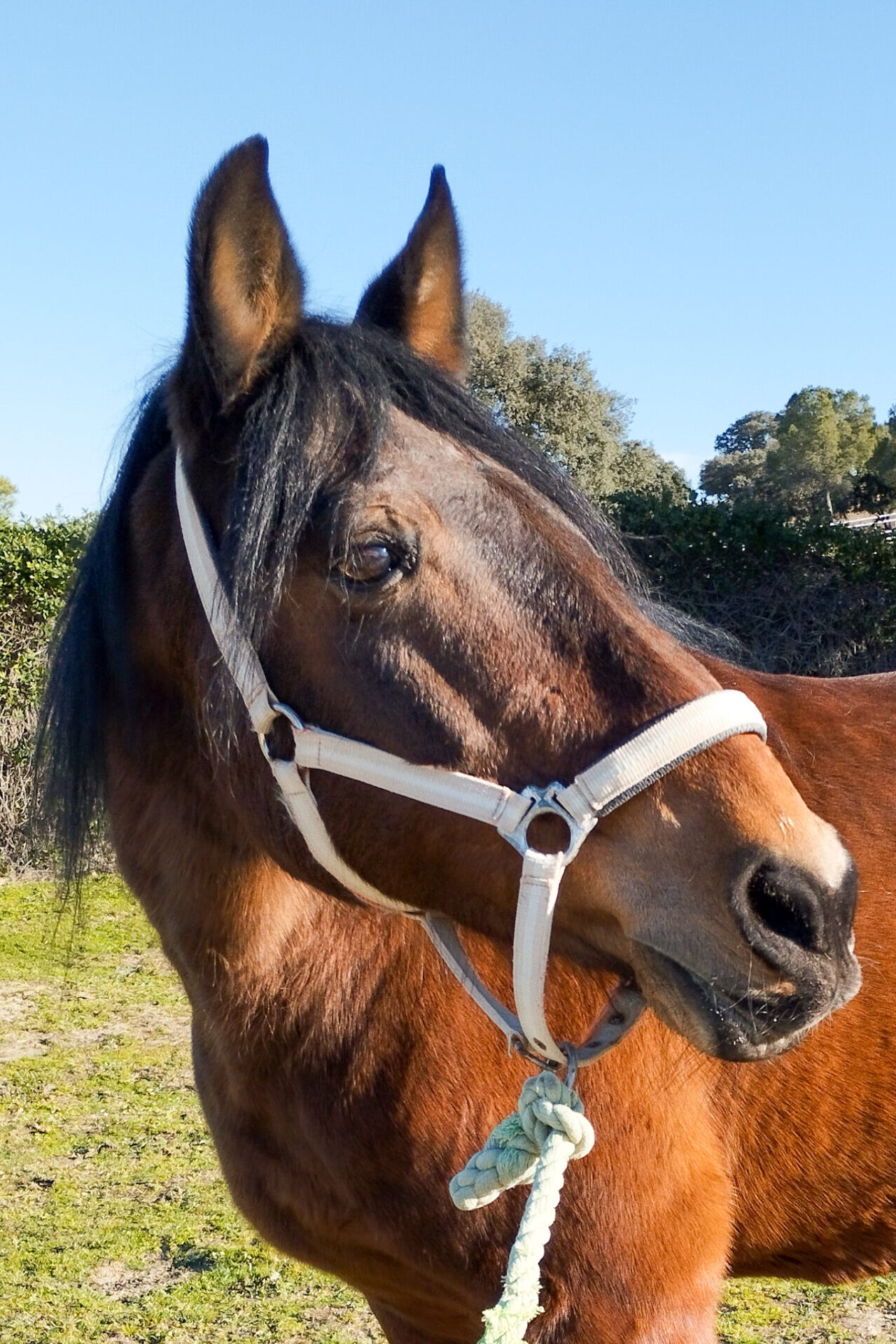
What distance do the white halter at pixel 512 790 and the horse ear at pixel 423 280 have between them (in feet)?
2.23

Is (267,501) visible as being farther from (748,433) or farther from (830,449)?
(748,433)

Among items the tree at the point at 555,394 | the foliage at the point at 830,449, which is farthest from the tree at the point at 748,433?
the tree at the point at 555,394

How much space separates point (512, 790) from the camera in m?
1.62

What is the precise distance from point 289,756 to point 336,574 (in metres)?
0.32

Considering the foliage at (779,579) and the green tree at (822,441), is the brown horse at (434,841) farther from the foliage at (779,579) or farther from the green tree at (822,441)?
the green tree at (822,441)

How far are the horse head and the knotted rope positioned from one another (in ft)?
0.82

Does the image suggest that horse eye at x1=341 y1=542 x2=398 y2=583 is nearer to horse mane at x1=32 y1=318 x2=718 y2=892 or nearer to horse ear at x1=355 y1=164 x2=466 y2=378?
horse mane at x1=32 y1=318 x2=718 y2=892

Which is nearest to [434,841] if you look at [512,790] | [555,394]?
[512,790]

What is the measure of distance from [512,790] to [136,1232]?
3.59 m

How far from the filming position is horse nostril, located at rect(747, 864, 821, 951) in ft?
4.89

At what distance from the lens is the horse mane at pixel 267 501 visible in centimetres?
174

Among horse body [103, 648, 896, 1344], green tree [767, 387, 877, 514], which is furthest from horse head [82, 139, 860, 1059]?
green tree [767, 387, 877, 514]

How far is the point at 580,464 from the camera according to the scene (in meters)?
26.4

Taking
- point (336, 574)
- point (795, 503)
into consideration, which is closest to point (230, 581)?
point (336, 574)
